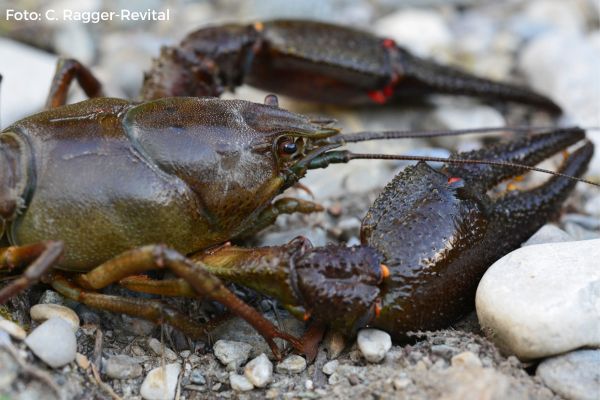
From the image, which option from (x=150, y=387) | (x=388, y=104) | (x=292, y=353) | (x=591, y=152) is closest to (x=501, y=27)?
(x=388, y=104)

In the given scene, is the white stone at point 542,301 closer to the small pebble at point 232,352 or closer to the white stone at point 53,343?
the small pebble at point 232,352

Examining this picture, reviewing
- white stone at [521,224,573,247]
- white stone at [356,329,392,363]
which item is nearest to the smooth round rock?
white stone at [356,329,392,363]

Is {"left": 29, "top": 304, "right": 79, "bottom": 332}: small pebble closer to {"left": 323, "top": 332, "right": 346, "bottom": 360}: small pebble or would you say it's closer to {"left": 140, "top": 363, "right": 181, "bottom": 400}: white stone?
{"left": 140, "top": 363, "right": 181, "bottom": 400}: white stone

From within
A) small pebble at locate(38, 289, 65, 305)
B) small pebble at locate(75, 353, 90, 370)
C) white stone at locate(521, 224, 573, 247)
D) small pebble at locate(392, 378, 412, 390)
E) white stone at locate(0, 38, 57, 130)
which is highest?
white stone at locate(0, 38, 57, 130)

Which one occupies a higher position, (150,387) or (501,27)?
(501,27)

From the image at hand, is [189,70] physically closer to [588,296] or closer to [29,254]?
[29,254]

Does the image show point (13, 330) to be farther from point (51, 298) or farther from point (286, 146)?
point (286, 146)
